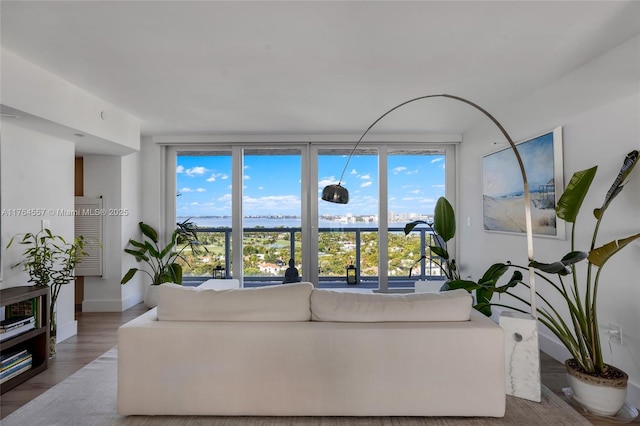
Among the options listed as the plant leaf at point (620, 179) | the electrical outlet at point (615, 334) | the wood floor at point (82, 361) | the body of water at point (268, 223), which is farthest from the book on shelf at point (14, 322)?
the electrical outlet at point (615, 334)

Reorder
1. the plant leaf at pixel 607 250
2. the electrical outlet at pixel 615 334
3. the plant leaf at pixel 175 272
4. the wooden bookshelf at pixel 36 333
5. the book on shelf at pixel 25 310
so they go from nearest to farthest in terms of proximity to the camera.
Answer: the plant leaf at pixel 607 250 → the electrical outlet at pixel 615 334 → the wooden bookshelf at pixel 36 333 → the book on shelf at pixel 25 310 → the plant leaf at pixel 175 272

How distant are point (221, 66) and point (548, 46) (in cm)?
234

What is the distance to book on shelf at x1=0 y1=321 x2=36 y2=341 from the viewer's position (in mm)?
2383

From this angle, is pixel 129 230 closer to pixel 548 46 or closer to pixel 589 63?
pixel 548 46

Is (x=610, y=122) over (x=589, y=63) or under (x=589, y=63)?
under

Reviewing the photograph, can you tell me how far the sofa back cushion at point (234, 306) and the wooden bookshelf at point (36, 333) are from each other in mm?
1504

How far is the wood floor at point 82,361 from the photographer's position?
2271mm

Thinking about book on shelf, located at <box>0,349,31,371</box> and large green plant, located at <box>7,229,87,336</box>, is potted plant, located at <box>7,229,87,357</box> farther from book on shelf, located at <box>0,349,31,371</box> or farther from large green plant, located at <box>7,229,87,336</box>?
book on shelf, located at <box>0,349,31,371</box>

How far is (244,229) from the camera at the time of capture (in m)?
4.88

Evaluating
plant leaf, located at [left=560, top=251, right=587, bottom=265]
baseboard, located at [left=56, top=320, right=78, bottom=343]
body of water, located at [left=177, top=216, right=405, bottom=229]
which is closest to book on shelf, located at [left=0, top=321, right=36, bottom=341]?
baseboard, located at [left=56, top=320, right=78, bottom=343]

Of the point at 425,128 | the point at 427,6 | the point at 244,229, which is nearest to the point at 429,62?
the point at 427,6

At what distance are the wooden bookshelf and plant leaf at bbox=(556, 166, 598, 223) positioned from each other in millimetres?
3907

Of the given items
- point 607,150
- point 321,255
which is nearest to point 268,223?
point 321,255

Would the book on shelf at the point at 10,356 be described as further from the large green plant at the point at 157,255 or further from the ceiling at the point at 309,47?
the ceiling at the point at 309,47
